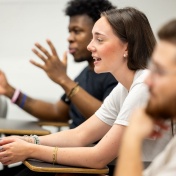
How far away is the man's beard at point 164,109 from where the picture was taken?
2.92 ft

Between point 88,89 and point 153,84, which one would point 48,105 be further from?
point 153,84

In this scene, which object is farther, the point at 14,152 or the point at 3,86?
the point at 3,86

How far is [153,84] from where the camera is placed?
92cm

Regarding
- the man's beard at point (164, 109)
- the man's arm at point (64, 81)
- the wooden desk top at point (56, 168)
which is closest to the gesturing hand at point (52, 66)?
the man's arm at point (64, 81)

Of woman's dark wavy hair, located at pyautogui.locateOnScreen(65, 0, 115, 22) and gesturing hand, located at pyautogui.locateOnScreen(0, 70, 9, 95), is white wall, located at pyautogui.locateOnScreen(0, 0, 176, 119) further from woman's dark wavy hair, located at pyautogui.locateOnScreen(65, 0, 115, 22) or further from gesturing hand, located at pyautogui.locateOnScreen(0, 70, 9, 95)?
gesturing hand, located at pyautogui.locateOnScreen(0, 70, 9, 95)

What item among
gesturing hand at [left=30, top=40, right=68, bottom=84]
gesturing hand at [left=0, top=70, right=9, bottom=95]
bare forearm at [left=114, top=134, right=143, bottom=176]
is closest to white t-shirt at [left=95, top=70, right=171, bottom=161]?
bare forearm at [left=114, top=134, right=143, bottom=176]

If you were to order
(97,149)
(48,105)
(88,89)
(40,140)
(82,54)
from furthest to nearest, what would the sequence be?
1. (48,105)
2. (82,54)
3. (88,89)
4. (40,140)
5. (97,149)

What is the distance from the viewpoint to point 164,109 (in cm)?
90

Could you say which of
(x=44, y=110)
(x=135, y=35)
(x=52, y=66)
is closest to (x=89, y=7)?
(x=52, y=66)

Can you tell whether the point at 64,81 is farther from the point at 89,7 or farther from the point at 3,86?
the point at 89,7

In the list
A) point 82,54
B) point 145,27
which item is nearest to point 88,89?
point 82,54

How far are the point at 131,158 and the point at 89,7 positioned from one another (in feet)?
6.56

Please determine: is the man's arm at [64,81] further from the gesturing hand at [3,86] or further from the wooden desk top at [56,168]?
the wooden desk top at [56,168]

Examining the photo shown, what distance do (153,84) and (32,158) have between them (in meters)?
0.81
